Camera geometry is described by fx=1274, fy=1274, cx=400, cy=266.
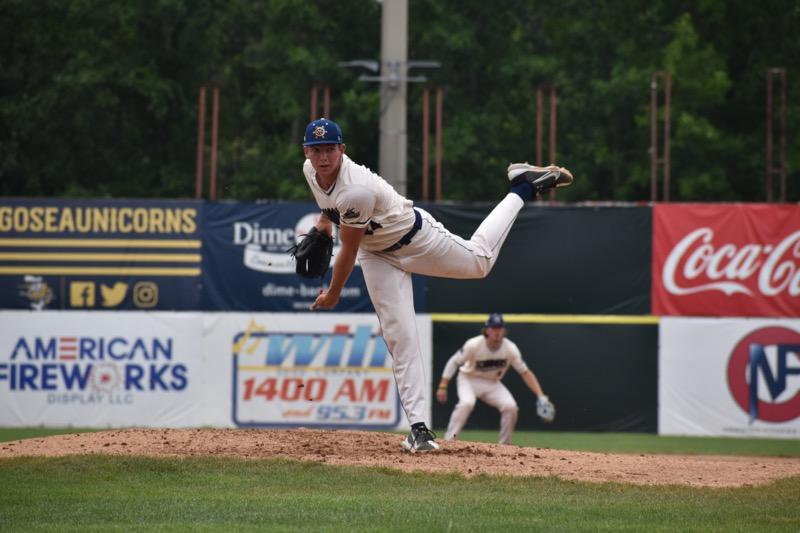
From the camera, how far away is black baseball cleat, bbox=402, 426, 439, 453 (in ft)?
29.6

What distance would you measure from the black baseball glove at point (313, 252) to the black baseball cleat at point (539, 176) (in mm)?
1467

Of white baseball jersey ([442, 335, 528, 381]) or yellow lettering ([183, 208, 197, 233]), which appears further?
yellow lettering ([183, 208, 197, 233])

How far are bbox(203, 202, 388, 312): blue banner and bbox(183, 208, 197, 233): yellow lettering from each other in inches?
7.0

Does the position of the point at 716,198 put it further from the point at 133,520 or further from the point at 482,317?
the point at 133,520

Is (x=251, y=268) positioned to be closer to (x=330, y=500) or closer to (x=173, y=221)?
(x=173, y=221)

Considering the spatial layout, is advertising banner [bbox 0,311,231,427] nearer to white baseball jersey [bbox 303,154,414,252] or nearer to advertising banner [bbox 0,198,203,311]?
advertising banner [bbox 0,198,203,311]

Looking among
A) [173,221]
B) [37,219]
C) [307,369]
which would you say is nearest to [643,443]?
[307,369]

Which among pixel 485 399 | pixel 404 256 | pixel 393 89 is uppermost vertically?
pixel 393 89

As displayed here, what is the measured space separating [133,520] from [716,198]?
2521cm

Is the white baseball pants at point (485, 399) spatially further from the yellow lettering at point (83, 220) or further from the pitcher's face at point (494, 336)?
the yellow lettering at point (83, 220)

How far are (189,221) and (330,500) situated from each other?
34.9 feet

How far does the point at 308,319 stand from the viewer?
17.4 metres

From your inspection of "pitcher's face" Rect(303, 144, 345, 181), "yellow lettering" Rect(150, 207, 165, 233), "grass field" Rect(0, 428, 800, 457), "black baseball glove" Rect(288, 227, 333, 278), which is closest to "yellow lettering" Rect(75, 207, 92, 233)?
"yellow lettering" Rect(150, 207, 165, 233)

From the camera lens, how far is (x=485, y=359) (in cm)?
1559
